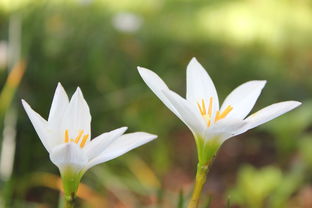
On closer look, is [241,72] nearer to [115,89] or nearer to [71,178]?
[115,89]

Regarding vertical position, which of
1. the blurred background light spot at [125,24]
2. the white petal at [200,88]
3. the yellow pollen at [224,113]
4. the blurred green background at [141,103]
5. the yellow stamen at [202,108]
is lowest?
the blurred green background at [141,103]

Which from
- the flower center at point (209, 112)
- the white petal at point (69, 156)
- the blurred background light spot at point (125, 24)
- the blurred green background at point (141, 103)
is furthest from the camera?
the blurred background light spot at point (125, 24)

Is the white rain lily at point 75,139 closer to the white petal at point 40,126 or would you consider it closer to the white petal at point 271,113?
the white petal at point 40,126

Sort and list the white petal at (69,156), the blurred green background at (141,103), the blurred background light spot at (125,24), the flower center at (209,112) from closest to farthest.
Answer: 1. the white petal at (69,156)
2. the flower center at (209,112)
3. the blurred green background at (141,103)
4. the blurred background light spot at (125,24)

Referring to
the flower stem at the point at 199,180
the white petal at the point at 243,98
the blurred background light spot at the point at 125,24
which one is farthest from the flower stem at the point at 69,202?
the blurred background light spot at the point at 125,24

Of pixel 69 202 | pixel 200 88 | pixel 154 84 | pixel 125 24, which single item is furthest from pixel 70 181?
pixel 125 24

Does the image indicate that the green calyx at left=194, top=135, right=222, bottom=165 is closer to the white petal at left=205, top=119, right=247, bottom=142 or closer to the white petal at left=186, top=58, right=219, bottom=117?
the white petal at left=205, top=119, right=247, bottom=142

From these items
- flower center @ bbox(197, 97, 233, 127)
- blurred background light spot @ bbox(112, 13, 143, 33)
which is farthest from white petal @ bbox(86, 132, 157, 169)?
blurred background light spot @ bbox(112, 13, 143, 33)

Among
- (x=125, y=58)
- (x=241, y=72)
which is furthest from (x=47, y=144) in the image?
(x=241, y=72)
